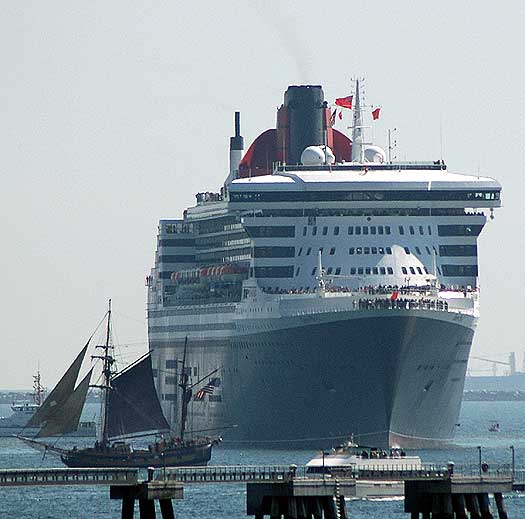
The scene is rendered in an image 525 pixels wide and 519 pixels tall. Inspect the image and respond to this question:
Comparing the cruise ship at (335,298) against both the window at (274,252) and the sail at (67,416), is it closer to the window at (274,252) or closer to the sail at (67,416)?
the window at (274,252)

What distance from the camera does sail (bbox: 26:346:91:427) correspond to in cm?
13538

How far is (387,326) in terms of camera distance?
136m

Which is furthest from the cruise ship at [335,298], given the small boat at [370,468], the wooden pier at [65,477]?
the wooden pier at [65,477]

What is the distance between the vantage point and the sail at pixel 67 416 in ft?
443

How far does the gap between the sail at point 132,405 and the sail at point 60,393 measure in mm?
3778

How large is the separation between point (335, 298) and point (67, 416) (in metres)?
14.5

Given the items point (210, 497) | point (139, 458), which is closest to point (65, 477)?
point (210, 497)

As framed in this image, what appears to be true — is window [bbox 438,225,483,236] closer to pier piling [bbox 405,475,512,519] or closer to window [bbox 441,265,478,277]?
window [bbox 441,265,478,277]

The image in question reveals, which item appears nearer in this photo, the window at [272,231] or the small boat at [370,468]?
the small boat at [370,468]

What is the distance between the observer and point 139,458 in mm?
133250

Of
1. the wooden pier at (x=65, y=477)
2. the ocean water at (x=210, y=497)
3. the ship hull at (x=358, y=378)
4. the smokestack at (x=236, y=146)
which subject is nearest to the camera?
the wooden pier at (x=65, y=477)

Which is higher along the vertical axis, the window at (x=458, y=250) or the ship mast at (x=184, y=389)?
the window at (x=458, y=250)

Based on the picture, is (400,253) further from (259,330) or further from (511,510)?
(511,510)

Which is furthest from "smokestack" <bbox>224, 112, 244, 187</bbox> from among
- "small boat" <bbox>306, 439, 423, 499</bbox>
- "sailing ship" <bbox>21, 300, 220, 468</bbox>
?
"small boat" <bbox>306, 439, 423, 499</bbox>
